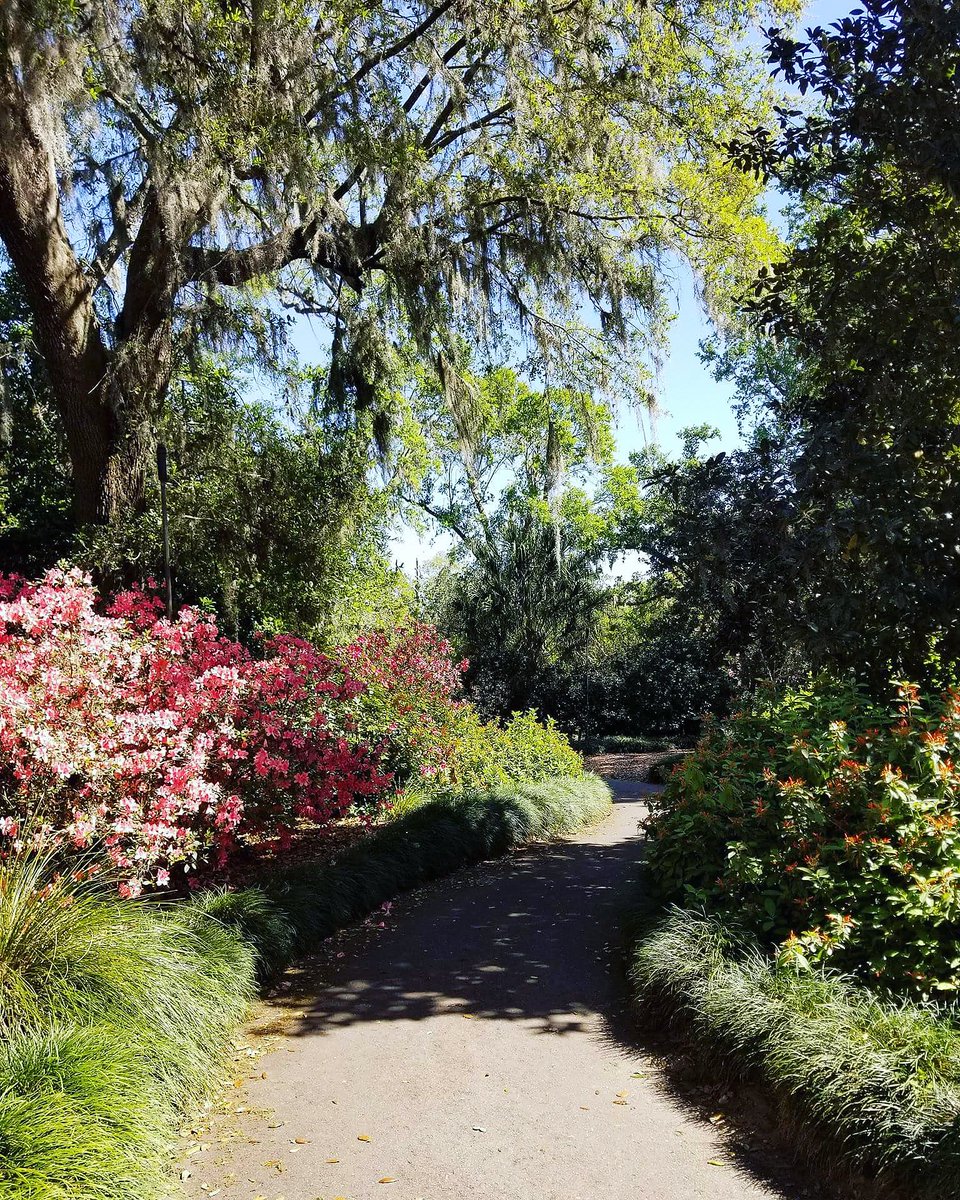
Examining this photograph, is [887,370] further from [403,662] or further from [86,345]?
[86,345]

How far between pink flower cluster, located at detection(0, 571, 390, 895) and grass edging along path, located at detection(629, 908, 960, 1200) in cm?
272

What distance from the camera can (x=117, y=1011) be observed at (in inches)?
133

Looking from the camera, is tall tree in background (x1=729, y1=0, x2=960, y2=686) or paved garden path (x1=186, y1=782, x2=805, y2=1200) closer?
paved garden path (x1=186, y1=782, x2=805, y2=1200)

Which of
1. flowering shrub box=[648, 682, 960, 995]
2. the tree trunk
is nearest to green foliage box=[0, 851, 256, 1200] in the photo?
flowering shrub box=[648, 682, 960, 995]

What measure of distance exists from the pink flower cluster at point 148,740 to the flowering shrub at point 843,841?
110 inches

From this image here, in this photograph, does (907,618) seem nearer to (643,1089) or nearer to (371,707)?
(643,1089)

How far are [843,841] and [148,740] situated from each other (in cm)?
392

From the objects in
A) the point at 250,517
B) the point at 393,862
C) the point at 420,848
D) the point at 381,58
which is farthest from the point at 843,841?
the point at 381,58

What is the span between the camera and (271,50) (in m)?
7.37

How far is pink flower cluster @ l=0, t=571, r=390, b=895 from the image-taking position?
478 cm

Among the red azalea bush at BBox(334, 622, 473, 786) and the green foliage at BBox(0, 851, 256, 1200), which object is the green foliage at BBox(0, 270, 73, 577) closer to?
the red azalea bush at BBox(334, 622, 473, 786)

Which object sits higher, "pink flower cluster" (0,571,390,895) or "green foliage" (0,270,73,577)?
"green foliage" (0,270,73,577)

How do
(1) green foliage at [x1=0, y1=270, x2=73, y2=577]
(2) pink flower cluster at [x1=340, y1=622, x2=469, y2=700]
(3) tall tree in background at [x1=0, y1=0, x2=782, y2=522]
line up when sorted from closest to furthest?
1. (3) tall tree in background at [x1=0, y1=0, x2=782, y2=522]
2. (2) pink flower cluster at [x1=340, y1=622, x2=469, y2=700]
3. (1) green foliage at [x1=0, y1=270, x2=73, y2=577]

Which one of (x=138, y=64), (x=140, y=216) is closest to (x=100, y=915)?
(x=138, y=64)
